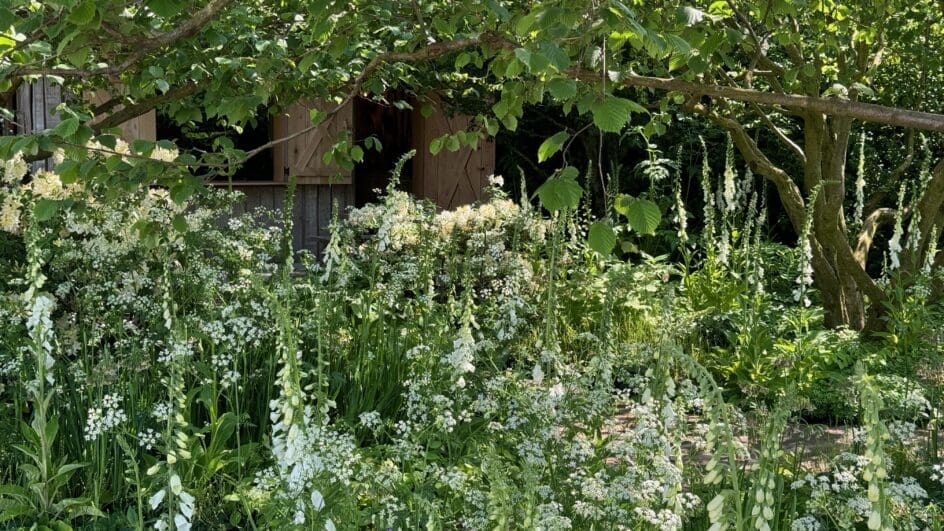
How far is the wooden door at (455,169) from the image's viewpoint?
9703 millimetres

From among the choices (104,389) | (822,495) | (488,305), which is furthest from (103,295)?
(822,495)

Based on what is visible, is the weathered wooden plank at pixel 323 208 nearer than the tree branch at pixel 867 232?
No

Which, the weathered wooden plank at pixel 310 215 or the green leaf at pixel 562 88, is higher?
the green leaf at pixel 562 88

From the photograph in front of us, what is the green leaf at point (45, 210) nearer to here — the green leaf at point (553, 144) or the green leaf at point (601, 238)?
the green leaf at point (553, 144)

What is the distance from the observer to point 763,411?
12.0 feet

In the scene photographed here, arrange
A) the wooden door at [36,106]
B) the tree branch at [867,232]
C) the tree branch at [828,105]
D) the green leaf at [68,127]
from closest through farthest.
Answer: the green leaf at [68,127] → the tree branch at [828,105] → the tree branch at [867,232] → the wooden door at [36,106]

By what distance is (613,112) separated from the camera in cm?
224

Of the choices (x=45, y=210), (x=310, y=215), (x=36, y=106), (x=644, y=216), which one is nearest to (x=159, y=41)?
(x=45, y=210)

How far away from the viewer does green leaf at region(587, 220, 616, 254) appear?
237 centimetres

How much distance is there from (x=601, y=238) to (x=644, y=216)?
12 centimetres

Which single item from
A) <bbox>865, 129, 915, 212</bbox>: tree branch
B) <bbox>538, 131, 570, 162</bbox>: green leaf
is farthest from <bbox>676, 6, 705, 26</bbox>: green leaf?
<bbox>865, 129, 915, 212</bbox>: tree branch

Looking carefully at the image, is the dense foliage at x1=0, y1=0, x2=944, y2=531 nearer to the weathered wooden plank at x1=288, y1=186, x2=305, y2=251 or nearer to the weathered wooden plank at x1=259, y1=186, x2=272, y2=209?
the weathered wooden plank at x1=288, y1=186, x2=305, y2=251

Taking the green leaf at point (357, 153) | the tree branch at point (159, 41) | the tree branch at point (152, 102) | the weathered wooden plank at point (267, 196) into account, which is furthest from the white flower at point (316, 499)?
the weathered wooden plank at point (267, 196)

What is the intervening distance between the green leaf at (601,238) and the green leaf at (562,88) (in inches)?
13.4
